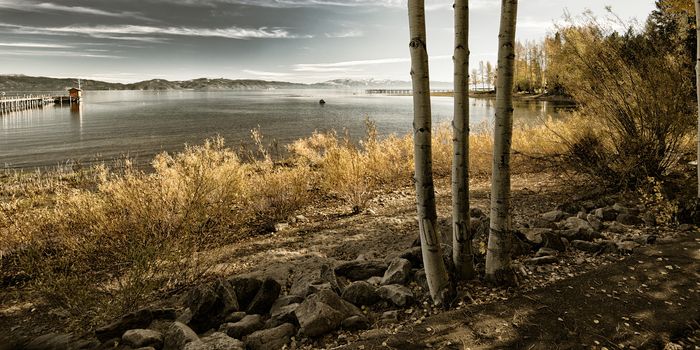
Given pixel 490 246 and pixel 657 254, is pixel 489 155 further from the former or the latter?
pixel 490 246

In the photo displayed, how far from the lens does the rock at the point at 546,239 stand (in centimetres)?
583

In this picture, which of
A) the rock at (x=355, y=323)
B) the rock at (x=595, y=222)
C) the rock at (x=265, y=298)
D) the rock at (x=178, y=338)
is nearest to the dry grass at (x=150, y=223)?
the rock at (x=178, y=338)

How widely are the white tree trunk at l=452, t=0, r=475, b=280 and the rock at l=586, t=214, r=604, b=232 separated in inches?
122

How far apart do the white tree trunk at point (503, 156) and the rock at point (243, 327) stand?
104 inches

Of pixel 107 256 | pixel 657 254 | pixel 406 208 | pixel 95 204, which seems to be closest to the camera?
pixel 657 254

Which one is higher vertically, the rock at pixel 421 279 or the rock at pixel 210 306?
the rock at pixel 421 279

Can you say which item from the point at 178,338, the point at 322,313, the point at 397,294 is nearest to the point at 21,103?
the point at 178,338

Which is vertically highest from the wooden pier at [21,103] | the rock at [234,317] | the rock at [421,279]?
the wooden pier at [21,103]

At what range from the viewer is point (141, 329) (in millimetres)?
4422

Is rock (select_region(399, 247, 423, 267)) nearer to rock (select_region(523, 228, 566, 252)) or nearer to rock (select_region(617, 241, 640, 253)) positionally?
rock (select_region(523, 228, 566, 252))

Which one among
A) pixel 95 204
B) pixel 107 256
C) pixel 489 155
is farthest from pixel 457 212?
pixel 489 155

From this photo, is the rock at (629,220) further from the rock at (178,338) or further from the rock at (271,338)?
the rock at (178,338)

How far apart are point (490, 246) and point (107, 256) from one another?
673cm

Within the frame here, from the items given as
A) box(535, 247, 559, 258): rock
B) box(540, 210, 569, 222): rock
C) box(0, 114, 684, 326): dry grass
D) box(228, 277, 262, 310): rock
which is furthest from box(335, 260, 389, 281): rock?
box(540, 210, 569, 222): rock
